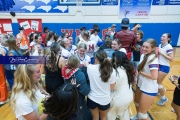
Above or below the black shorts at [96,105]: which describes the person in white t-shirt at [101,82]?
above

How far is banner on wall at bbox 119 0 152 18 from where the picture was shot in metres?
Answer: 6.06

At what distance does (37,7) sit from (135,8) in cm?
418

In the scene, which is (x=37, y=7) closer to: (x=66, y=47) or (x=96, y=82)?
(x=66, y=47)

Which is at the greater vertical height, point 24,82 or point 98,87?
point 24,82

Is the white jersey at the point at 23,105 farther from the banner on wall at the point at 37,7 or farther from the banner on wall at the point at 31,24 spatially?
the banner on wall at the point at 31,24

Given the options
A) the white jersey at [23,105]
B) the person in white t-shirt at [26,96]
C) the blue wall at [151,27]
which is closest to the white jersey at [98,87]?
the person in white t-shirt at [26,96]

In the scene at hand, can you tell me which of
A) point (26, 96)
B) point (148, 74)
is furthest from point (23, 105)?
point (148, 74)

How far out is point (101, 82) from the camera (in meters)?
1.85

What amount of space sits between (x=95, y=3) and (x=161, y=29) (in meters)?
3.10

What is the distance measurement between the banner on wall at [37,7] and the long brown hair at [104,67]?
4.99 metres

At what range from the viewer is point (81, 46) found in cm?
273

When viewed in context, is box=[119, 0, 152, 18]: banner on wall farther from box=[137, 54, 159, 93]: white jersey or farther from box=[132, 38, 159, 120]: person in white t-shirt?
box=[137, 54, 159, 93]: white jersey

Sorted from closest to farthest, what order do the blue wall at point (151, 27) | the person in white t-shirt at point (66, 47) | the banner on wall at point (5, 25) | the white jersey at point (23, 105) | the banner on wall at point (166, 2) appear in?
the white jersey at point (23, 105) → the person in white t-shirt at point (66, 47) → the banner on wall at point (166, 2) → the blue wall at point (151, 27) → the banner on wall at point (5, 25)

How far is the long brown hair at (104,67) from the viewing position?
1783 millimetres
